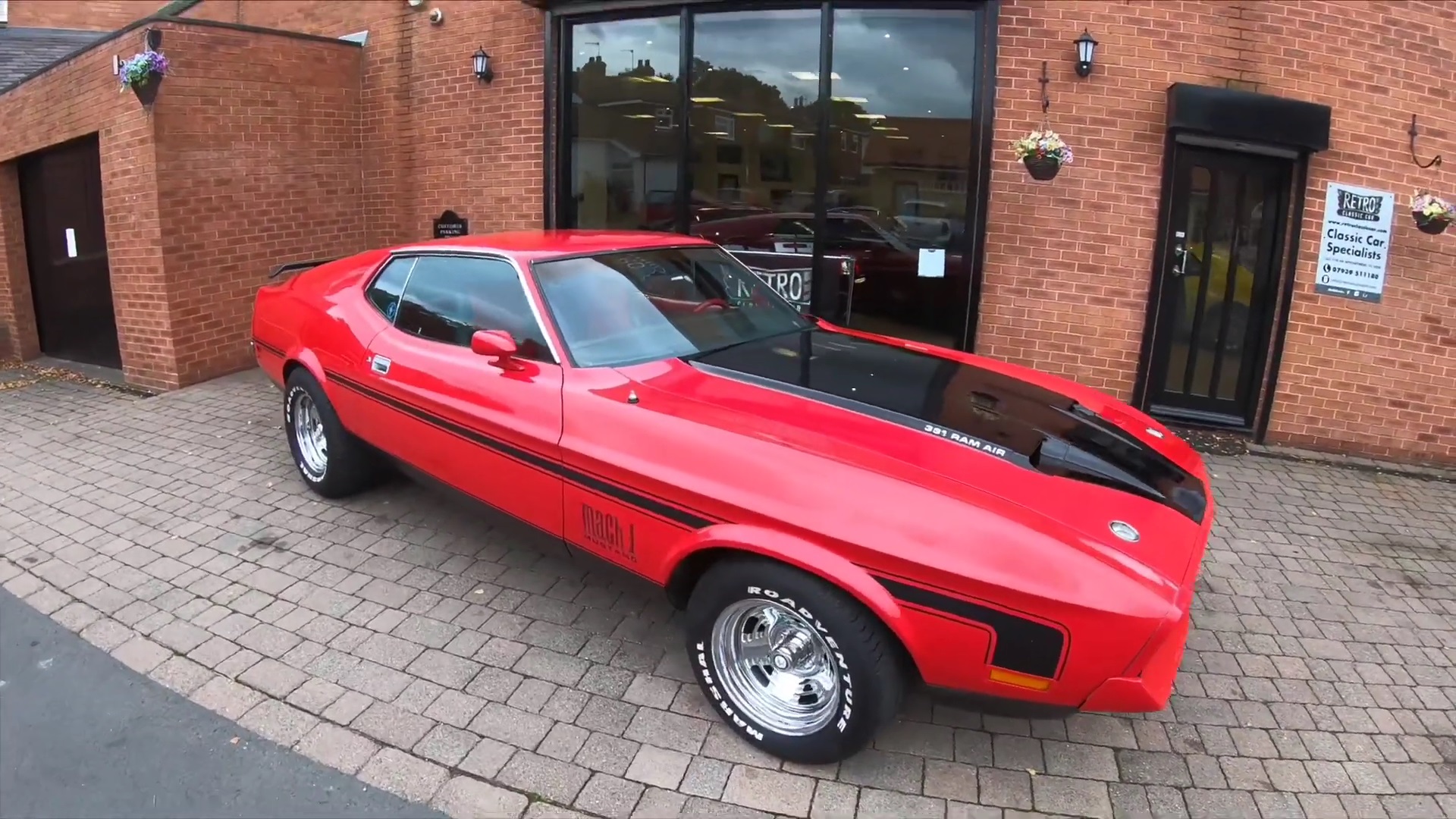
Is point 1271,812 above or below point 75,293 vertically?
below

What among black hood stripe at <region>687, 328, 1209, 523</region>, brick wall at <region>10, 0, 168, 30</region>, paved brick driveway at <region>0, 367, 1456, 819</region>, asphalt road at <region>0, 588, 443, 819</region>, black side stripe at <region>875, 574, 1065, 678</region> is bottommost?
asphalt road at <region>0, 588, 443, 819</region>

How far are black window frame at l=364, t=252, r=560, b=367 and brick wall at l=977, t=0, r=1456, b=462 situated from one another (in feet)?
12.6

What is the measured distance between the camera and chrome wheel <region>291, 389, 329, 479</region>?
185 inches

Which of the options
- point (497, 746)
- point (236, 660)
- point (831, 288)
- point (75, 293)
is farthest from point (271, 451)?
point (75, 293)

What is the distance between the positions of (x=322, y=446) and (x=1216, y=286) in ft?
20.0

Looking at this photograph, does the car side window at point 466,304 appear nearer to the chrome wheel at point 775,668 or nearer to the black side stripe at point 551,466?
the black side stripe at point 551,466

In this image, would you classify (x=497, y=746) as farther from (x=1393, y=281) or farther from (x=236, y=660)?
(x=1393, y=281)

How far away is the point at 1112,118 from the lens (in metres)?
5.97

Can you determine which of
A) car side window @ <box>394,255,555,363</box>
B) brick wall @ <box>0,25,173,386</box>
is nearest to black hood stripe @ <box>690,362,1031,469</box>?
car side window @ <box>394,255,555,363</box>

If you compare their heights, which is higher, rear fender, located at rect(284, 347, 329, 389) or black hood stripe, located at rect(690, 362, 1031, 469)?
black hood stripe, located at rect(690, 362, 1031, 469)

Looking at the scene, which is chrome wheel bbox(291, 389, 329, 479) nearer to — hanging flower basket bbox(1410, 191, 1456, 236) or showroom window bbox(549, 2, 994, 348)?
showroom window bbox(549, 2, 994, 348)

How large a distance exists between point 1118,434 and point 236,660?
336 cm

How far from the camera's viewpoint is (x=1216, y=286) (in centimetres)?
639

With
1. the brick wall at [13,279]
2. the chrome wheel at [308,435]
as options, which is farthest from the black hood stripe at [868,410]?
the brick wall at [13,279]
